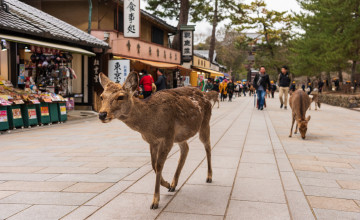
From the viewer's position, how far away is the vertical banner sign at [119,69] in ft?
52.6

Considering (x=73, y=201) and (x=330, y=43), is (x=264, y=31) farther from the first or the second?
(x=73, y=201)

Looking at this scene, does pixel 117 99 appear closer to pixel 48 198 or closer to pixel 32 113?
pixel 48 198

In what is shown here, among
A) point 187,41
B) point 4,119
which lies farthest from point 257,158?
point 187,41

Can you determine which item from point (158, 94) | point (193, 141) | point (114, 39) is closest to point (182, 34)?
point (114, 39)

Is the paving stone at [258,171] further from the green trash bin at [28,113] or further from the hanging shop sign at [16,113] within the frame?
the green trash bin at [28,113]

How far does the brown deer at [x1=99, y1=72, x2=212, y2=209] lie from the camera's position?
3.09 meters

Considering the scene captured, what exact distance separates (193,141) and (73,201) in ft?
14.6

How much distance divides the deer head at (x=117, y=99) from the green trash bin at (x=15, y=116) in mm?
7585

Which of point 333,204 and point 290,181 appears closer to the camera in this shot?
point 333,204

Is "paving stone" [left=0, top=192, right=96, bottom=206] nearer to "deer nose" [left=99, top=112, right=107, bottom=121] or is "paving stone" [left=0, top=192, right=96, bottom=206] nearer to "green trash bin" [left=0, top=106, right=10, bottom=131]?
"deer nose" [left=99, top=112, right=107, bottom=121]

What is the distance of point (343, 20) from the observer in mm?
24500

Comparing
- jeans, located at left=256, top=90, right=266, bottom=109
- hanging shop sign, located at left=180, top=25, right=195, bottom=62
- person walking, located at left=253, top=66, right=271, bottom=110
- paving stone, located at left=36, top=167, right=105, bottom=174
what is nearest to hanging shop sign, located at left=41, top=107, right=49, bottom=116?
paving stone, located at left=36, top=167, right=105, bottom=174

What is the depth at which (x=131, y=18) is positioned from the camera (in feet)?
56.2

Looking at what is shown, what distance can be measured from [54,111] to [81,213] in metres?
8.69
